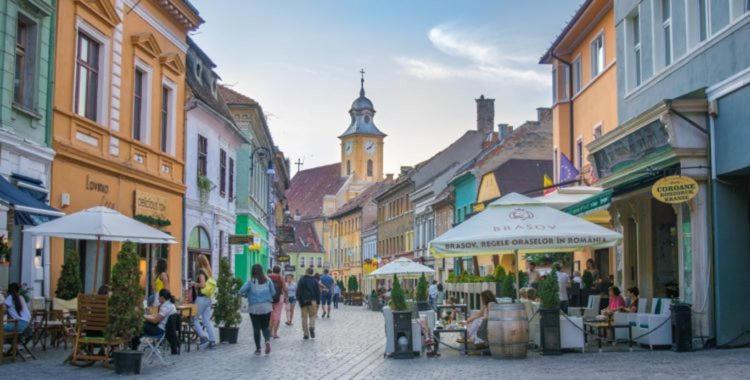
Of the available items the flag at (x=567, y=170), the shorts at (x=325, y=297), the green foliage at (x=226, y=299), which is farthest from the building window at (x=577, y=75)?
the green foliage at (x=226, y=299)

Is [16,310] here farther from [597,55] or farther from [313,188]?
[313,188]

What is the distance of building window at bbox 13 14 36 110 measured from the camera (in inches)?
663

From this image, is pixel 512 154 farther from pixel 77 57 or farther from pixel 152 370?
pixel 152 370

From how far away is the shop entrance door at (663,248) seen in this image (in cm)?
1989

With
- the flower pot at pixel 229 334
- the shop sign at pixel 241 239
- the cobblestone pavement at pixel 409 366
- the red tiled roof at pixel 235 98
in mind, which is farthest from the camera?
the red tiled roof at pixel 235 98

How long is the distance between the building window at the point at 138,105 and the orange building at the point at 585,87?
11265 mm

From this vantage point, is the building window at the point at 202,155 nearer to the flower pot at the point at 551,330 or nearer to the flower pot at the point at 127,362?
the flower pot at the point at 551,330

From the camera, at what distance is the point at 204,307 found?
60.3 feet

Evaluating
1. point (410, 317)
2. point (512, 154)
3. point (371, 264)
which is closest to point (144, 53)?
point (410, 317)

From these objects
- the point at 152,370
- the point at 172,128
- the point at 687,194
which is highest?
the point at 172,128

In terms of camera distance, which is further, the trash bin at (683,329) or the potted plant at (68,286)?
the potted plant at (68,286)

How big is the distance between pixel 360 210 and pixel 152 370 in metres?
84.6

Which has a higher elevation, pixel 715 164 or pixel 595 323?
pixel 715 164

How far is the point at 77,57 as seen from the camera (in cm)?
1938
